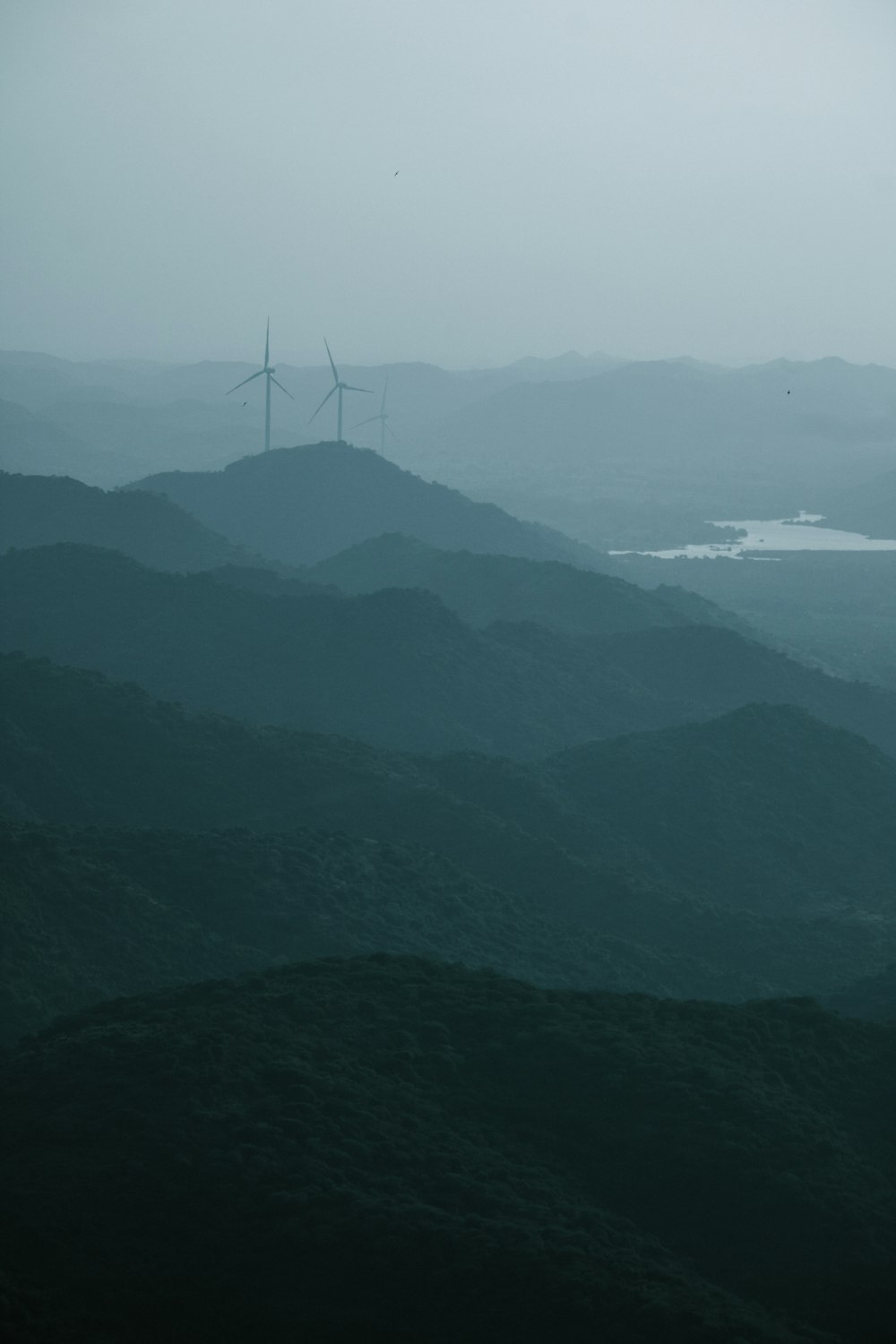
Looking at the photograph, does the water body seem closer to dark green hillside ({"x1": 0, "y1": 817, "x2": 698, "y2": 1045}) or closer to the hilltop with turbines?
the hilltop with turbines

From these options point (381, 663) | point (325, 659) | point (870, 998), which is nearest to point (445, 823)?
point (870, 998)

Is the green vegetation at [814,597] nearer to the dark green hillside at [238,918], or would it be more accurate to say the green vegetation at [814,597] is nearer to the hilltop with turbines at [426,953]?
the hilltop with turbines at [426,953]

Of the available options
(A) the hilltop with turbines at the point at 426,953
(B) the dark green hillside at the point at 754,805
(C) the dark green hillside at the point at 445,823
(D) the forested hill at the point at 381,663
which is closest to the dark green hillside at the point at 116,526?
(A) the hilltop with turbines at the point at 426,953

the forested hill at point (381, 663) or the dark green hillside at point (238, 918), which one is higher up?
the forested hill at point (381, 663)

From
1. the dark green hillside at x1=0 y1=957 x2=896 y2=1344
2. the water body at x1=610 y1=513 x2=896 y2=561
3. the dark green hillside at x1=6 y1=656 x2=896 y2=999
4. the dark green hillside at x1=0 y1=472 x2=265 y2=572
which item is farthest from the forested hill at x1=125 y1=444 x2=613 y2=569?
the dark green hillside at x1=0 y1=957 x2=896 y2=1344

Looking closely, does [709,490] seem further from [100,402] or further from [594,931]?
[594,931]

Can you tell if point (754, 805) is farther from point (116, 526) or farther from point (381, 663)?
point (116, 526)

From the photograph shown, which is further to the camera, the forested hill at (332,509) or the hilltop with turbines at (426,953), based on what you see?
the forested hill at (332,509)
